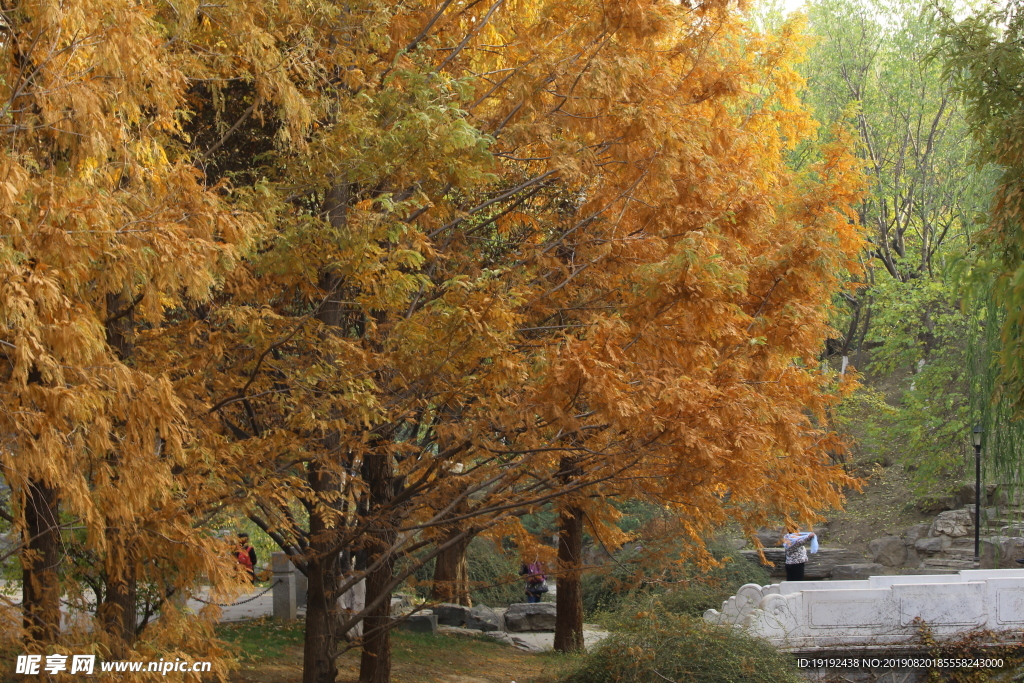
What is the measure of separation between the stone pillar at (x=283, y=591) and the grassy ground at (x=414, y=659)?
1.54ft

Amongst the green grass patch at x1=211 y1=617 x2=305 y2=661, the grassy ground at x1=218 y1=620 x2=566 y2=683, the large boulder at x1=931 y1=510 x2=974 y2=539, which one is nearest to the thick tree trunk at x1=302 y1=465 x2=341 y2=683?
the grassy ground at x1=218 y1=620 x2=566 y2=683

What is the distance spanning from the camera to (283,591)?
15789 millimetres

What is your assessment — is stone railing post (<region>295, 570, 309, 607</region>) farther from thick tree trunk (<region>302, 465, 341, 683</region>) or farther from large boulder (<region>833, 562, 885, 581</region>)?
large boulder (<region>833, 562, 885, 581</region>)

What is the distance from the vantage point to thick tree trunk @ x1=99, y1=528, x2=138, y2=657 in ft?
16.9

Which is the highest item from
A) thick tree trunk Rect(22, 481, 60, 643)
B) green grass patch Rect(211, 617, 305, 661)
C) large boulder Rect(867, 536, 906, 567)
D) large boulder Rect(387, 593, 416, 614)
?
thick tree trunk Rect(22, 481, 60, 643)

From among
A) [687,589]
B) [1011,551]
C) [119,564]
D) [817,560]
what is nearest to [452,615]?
[687,589]

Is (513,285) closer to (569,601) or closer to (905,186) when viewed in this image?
(569,601)

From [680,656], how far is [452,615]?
867cm

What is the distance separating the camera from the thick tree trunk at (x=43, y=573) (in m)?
5.02

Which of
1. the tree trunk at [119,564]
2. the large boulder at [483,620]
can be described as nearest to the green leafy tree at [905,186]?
the large boulder at [483,620]

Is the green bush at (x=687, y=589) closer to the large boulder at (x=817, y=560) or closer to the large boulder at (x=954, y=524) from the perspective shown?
the large boulder at (x=817, y=560)

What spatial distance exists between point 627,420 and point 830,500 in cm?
330

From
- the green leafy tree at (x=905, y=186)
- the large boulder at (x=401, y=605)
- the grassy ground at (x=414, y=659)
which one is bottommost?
the grassy ground at (x=414, y=659)

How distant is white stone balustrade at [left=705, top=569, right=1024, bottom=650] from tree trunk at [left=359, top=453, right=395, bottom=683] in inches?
190
